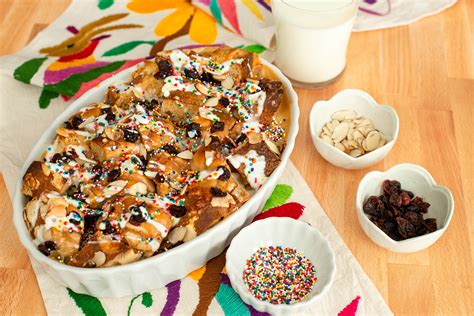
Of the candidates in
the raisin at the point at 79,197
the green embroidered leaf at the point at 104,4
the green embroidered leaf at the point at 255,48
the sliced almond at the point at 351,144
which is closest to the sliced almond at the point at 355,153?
the sliced almond at the point at 351,144

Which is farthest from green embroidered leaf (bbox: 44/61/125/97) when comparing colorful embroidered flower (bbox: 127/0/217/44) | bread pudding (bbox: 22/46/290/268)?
bread pudding (bbox: 22/46/290/268)

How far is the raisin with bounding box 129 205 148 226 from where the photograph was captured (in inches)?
57.6

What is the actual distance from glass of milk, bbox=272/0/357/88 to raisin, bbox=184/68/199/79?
0.41 metres

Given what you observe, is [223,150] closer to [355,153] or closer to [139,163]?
[139,163]

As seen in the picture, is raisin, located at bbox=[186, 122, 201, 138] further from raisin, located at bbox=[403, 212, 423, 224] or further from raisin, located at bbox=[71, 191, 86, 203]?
raisin, located at bbox=[403, 212, 423, 224]

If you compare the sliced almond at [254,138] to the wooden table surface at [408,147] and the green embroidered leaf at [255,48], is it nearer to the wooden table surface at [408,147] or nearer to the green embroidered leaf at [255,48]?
the wooden table surface at [408,147]

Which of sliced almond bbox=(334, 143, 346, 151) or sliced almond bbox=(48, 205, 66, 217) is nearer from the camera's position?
sliced almond bbox=(48, 205, 66, 217)

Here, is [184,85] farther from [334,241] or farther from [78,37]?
[78,37]

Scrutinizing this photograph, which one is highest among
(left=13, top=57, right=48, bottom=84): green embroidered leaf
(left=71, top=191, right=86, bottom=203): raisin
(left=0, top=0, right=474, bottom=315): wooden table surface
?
(left=71, top=191, right=86, bottom=203): raisin

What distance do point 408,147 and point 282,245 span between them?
0.59 metres

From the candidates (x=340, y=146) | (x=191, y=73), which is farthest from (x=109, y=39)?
(x=340, y=146)

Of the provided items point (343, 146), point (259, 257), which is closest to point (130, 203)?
point (259, 257)

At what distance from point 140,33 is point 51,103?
1.50 feet

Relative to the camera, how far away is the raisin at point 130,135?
64.9 inches
